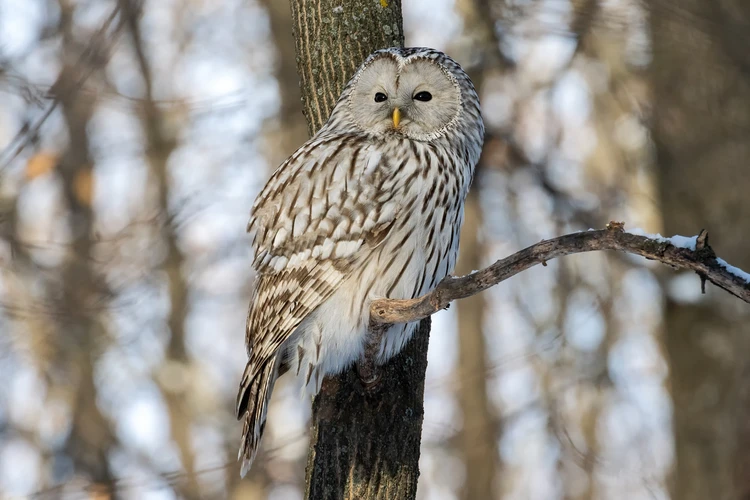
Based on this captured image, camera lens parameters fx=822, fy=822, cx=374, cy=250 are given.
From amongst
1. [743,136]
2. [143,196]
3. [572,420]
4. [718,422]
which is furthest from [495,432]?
[143,196]

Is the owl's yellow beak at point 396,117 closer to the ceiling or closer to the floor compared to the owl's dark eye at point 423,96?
Answer: closer to the floor

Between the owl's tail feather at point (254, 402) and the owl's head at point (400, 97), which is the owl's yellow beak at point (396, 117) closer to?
the owl's head at point (400, 97)

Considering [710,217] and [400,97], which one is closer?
[400,97]

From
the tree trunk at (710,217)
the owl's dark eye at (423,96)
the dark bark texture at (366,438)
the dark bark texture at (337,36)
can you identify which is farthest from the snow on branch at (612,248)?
the tree trunk at (710,217)

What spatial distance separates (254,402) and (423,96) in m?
1.50

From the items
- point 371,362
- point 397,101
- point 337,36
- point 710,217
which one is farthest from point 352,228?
point 710,217

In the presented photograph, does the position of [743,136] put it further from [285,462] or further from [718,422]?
[285,462]

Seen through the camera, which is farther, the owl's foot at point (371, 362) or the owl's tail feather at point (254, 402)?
the owl's tail feather at point (254, 402)

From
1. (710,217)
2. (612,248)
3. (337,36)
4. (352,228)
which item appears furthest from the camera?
(710,217)

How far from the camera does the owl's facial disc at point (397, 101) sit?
3.49 m

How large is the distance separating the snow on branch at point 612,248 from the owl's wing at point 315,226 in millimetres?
596

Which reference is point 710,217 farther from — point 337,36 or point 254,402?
point 254,402

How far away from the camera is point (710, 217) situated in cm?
497

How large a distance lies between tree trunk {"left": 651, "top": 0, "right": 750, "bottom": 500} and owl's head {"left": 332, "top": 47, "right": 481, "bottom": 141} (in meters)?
2.14
